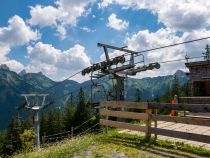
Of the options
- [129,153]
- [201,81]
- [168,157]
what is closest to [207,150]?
[168,157]

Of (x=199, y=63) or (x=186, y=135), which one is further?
(x=199, y=63)

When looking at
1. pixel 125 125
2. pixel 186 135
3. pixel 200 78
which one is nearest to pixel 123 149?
pixel 186 135

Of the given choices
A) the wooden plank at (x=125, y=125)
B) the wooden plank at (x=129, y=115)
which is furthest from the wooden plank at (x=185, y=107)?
the wooden plank at (x=125, y=125)

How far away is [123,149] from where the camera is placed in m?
12.0

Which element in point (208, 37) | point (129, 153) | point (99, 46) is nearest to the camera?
point (129, 153)

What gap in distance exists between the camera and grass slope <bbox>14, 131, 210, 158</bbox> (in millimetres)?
11152

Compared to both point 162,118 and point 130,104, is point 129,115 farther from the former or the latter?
point 162,118

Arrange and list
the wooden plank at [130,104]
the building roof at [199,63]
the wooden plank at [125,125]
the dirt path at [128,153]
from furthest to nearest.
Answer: the building roof at [199,63]
the wooden plank at [125,125]
the wooden plank at [130,104]
the dirt path at [128,153]

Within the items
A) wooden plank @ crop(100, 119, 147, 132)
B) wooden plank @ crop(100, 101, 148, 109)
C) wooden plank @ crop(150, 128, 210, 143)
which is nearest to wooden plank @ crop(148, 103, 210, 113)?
wooden plank @ crop(100, 101, 148, 109)

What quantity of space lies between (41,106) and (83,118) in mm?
46141

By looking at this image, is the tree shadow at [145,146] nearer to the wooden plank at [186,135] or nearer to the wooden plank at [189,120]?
the wooden plank at [186,135]

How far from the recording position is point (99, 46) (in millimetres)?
25266

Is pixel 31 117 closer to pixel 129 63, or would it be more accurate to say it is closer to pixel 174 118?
pixel 129 63

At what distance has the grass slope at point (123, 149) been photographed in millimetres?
11152
